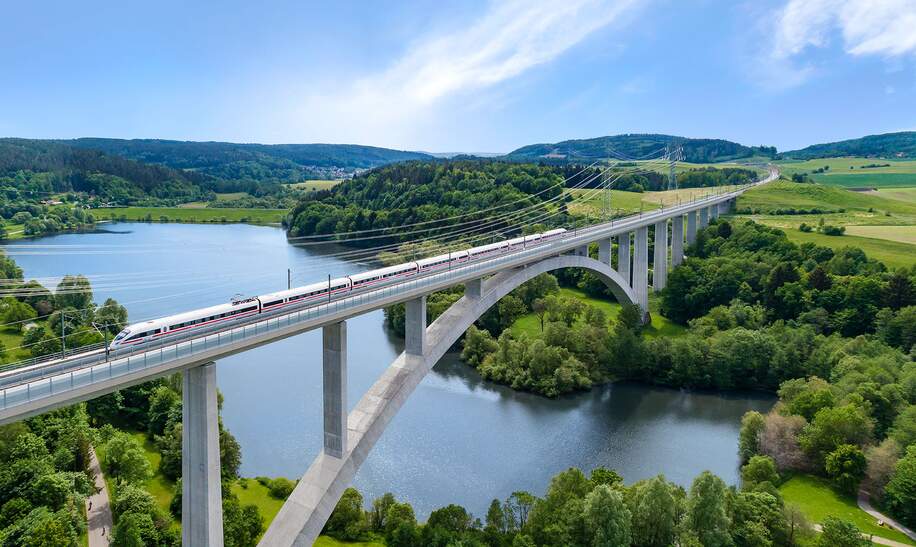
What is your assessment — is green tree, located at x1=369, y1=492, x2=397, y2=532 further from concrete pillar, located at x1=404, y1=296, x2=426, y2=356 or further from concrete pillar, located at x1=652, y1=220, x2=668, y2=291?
concrete pillar, located at x1=652, y1=220, x2=668, y2=291

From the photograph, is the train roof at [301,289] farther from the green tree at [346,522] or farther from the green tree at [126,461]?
the green tree at [126,461]

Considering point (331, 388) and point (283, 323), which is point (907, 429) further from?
point (283, 323)

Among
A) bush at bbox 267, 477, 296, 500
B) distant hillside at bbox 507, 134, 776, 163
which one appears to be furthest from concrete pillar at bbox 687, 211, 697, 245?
distant hillside at bbox 507, 134, 776, 163

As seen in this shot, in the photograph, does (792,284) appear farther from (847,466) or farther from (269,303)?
(269,303)

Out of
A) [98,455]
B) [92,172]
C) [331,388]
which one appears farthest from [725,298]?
[92,172]

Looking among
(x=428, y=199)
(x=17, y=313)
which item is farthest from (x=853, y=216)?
(x=17, y=313)

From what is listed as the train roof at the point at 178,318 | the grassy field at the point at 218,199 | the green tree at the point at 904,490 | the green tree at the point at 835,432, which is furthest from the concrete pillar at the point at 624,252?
the grassy field at the point at 218,199
